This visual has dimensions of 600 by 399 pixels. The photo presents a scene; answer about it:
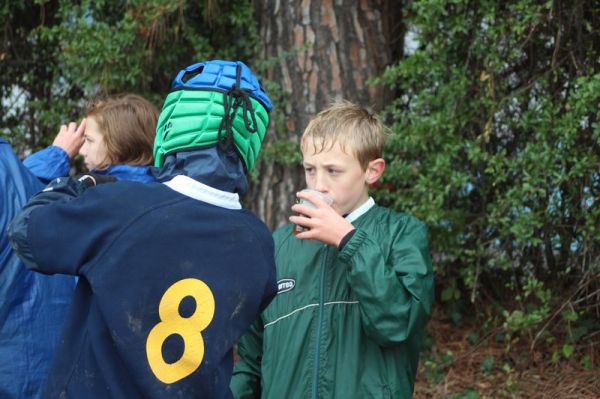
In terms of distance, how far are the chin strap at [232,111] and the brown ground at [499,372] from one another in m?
2.88

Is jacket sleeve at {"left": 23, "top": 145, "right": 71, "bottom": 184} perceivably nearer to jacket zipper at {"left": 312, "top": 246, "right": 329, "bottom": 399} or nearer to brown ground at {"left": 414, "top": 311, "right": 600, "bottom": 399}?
jacket zipper at {"left": 312, "top": 246, "right": 329, "bottom": 399}

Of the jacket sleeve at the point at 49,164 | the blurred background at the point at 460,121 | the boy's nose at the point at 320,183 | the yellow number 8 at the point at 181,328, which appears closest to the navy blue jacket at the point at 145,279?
the yellow number 8 at the point at 181,328

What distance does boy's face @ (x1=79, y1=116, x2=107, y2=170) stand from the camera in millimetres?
3574

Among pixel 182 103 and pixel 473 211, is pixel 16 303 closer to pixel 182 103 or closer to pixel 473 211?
pixel 182 103

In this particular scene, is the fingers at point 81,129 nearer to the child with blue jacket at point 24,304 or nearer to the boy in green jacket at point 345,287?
the child with blue jacket at point 24,304

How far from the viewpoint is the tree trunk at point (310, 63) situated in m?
5.12

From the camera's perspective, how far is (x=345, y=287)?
3.03m

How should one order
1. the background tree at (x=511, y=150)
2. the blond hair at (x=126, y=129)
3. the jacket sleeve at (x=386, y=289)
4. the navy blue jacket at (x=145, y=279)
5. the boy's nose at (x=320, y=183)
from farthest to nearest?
the background tree at (x=511, y=150)
the blond hair at (x=126, y=129)
the boy's nose at (x=320, y=183)
the jacket sleeve at (x=386, y=289)
the navy blue jacket at (x=145, y=279)

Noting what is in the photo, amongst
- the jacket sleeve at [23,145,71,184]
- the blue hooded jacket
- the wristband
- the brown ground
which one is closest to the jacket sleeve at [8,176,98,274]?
the blue hooded jacket

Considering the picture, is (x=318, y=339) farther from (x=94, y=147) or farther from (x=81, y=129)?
(x=81, y=129)

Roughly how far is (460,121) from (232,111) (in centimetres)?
256

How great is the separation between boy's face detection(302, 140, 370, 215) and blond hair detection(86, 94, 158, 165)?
2.71ft

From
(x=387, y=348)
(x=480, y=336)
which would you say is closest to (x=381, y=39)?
(x=480, y=336)

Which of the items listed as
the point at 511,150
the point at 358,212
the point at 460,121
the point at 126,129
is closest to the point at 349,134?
the point at 358,212
